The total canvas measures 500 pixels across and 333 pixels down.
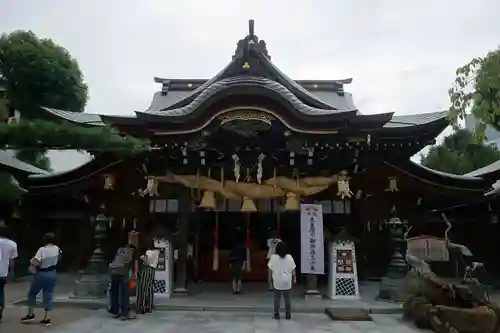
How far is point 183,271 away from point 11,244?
4.09 meters

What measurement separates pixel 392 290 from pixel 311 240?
2168 millimetres

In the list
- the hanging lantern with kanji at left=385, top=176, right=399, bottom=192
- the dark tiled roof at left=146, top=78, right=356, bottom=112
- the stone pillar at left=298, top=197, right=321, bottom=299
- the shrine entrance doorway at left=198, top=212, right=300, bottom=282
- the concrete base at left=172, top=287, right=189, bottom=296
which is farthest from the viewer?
the dark tiled roof at left=146, top=78, right=356, bottom=112

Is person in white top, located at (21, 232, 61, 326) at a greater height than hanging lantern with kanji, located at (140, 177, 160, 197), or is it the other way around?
hanging lantern with kanji, located at (140, 177, 160, 197)

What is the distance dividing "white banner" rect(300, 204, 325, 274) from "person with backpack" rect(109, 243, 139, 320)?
3.88m

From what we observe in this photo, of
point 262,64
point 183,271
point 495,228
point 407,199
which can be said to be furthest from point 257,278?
point 495,228

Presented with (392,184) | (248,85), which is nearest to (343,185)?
(392,184)

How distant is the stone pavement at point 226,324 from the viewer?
7.68 metres

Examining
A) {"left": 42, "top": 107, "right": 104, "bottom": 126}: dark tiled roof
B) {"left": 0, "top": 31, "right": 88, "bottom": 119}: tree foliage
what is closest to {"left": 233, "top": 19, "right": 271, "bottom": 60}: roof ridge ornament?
{"left": 42, "top": 107, "right": 104, "bottom": 126}: dark tiled roof

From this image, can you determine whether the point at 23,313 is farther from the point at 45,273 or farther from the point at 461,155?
the point at 461,155

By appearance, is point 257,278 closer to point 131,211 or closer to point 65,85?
point 131,211

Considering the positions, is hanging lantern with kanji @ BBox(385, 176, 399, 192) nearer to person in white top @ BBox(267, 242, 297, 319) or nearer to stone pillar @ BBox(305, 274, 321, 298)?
stone pillar @ BBox(305, 274, 321, 298)

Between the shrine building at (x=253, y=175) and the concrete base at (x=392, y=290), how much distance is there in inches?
67.4

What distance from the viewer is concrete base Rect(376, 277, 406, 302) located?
33.0ft

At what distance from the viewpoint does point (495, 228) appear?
13680mm
